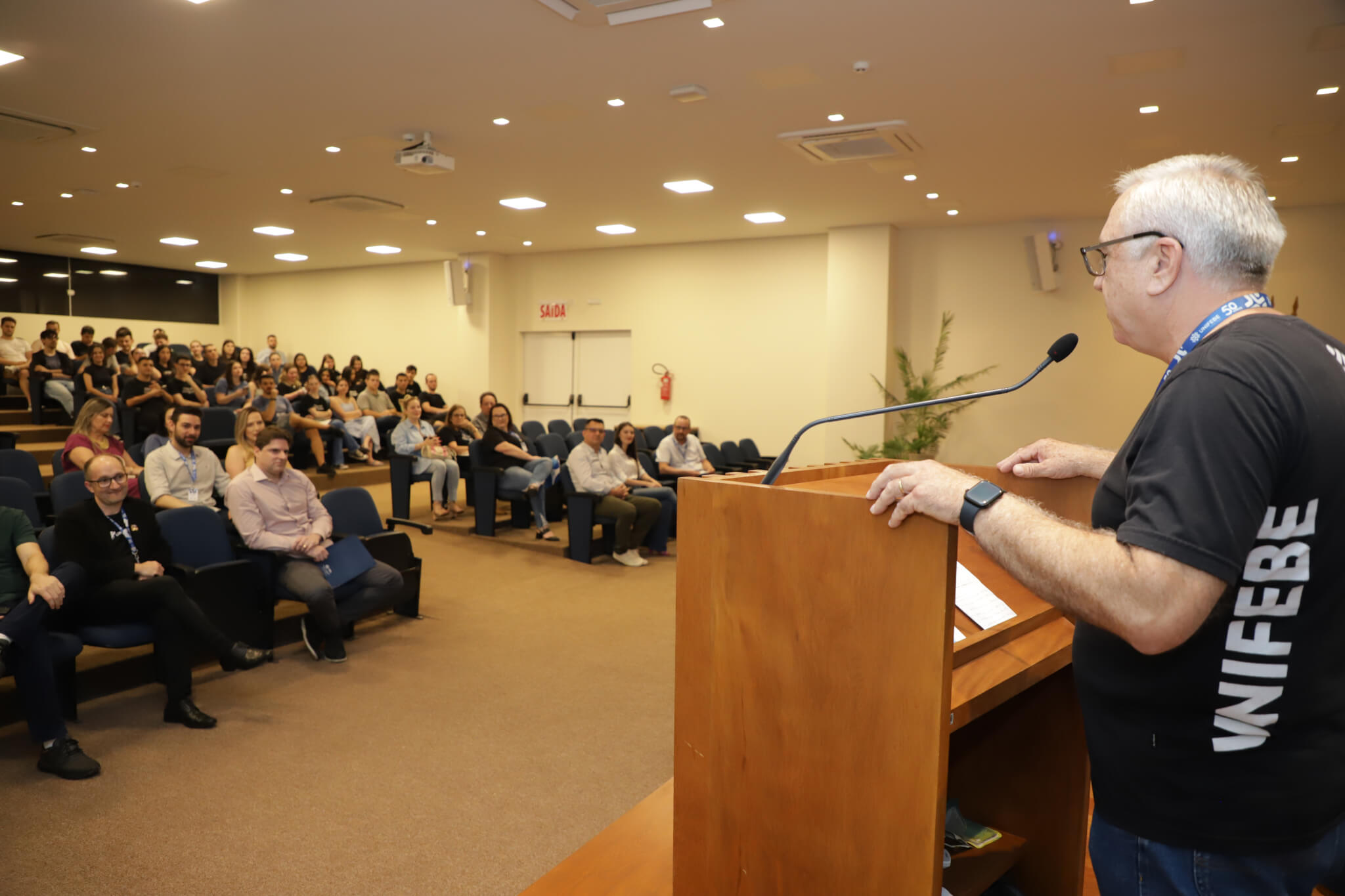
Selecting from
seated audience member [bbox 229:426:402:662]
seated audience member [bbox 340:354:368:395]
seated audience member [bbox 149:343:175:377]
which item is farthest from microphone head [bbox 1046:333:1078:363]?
seated audience member [bbox 340:354:368:395]

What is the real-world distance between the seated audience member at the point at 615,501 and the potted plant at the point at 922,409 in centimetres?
382

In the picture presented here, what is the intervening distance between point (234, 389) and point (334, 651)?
8768 mm

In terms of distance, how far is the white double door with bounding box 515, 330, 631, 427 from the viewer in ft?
41.7

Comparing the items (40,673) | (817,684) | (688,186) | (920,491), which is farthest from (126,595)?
(688,186)

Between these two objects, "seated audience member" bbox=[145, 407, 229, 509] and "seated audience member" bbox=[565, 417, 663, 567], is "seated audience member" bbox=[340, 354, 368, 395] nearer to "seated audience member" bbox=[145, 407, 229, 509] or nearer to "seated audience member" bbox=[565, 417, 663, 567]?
"seated audience member" bbox=[565, 417, 663, 567]

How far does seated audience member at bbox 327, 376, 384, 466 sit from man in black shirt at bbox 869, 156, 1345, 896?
10728 millimetres

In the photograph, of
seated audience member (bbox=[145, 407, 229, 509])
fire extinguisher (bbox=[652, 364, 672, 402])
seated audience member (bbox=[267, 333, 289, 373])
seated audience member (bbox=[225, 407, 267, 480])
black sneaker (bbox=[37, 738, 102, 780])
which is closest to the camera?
black sneaker (bbox=[37, 738, 102, 780])

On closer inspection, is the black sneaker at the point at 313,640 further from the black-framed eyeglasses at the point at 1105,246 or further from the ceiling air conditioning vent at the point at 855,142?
the ceiling air conditioning vent at the point at 855,142

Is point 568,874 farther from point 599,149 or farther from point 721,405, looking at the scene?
point 721,405

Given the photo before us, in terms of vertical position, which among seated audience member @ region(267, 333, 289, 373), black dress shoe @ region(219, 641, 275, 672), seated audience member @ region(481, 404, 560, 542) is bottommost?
A: black dress shoe @ region(219, 641, 275, 672)

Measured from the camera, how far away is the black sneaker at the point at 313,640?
4.48 meters

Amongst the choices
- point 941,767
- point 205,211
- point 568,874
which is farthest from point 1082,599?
point 205,211

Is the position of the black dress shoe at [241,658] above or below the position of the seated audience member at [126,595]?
below

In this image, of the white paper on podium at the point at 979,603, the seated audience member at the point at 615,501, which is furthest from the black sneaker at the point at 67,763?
the seated audience member at the point at 615,501
